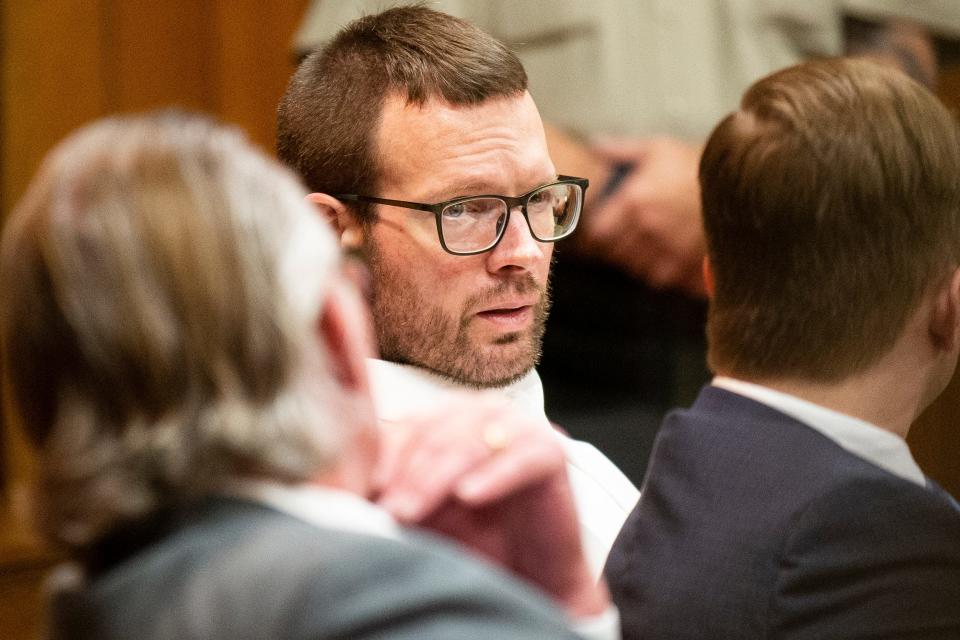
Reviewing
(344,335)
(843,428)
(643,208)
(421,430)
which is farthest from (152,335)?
(643,208)

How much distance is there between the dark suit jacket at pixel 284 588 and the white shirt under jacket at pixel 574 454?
0.80 m

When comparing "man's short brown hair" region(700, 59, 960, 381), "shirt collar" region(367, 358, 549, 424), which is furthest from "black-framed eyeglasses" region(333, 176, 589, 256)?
"man's short brown hair" region(700, 59, 960, 381)

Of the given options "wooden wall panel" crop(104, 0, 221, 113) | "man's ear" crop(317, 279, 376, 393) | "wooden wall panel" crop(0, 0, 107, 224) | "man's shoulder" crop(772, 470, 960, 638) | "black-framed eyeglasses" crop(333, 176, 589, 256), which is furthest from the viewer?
"wooden wall panel" crop(104, 0, 221, 113)

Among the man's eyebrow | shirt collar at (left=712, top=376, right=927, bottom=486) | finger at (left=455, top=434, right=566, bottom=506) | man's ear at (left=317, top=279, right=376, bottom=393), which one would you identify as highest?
man's ear at (left=317, top=279, right=376, bottom=393)

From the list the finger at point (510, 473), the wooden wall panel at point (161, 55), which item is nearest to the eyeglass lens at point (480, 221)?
the finger at point (510, 473)

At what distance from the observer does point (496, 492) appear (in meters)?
0.85

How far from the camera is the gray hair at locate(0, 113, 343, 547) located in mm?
705

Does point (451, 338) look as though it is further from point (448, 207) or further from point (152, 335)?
point (152, 335)

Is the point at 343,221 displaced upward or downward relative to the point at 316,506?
downward

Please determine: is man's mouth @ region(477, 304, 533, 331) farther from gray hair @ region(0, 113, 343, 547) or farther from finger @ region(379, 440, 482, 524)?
gray hair @ region(0, 113, 343, 547)

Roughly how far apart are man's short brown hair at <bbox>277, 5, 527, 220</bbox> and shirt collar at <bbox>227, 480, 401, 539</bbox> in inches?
39.1

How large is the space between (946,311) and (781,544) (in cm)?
37

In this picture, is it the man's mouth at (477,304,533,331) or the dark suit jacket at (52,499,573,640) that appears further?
the man's mouth at (477,304,533,331)

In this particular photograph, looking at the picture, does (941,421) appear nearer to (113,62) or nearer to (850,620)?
(850,620)
